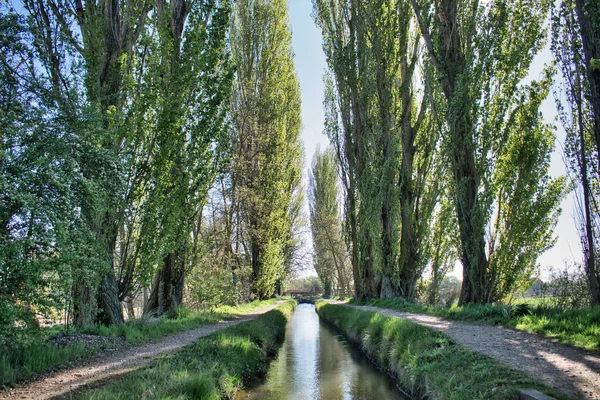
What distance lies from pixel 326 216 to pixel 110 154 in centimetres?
2749

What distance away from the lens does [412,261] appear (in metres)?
14.5

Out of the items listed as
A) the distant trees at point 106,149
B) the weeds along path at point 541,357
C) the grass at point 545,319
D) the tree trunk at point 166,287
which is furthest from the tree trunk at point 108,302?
the grass at point 545,319

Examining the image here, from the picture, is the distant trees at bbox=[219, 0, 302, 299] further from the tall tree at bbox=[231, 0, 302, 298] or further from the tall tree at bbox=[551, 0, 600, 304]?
the tall tree at bbox=[551, 0, 600, 304]

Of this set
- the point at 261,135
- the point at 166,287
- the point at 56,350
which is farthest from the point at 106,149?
the point at 261,135

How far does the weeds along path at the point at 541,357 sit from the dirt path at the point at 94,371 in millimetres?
4223

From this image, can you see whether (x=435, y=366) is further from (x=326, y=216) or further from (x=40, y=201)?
(x=326, y=216)

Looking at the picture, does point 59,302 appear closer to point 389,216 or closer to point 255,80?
point 389,216

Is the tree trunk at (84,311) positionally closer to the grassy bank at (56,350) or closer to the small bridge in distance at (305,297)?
the grassy bank at (56,350)

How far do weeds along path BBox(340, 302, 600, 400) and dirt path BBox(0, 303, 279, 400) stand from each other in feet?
13.9

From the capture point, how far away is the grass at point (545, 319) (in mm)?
5012

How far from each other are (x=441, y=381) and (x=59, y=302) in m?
4.03

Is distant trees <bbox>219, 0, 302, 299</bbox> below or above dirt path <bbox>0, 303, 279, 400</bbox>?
above

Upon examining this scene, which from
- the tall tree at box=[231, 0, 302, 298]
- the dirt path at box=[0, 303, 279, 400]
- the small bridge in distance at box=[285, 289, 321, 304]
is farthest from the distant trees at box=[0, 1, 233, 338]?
the small bridge in distance at box=[285, 289, 321, 304]

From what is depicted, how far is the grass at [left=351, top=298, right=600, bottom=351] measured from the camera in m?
5.01
